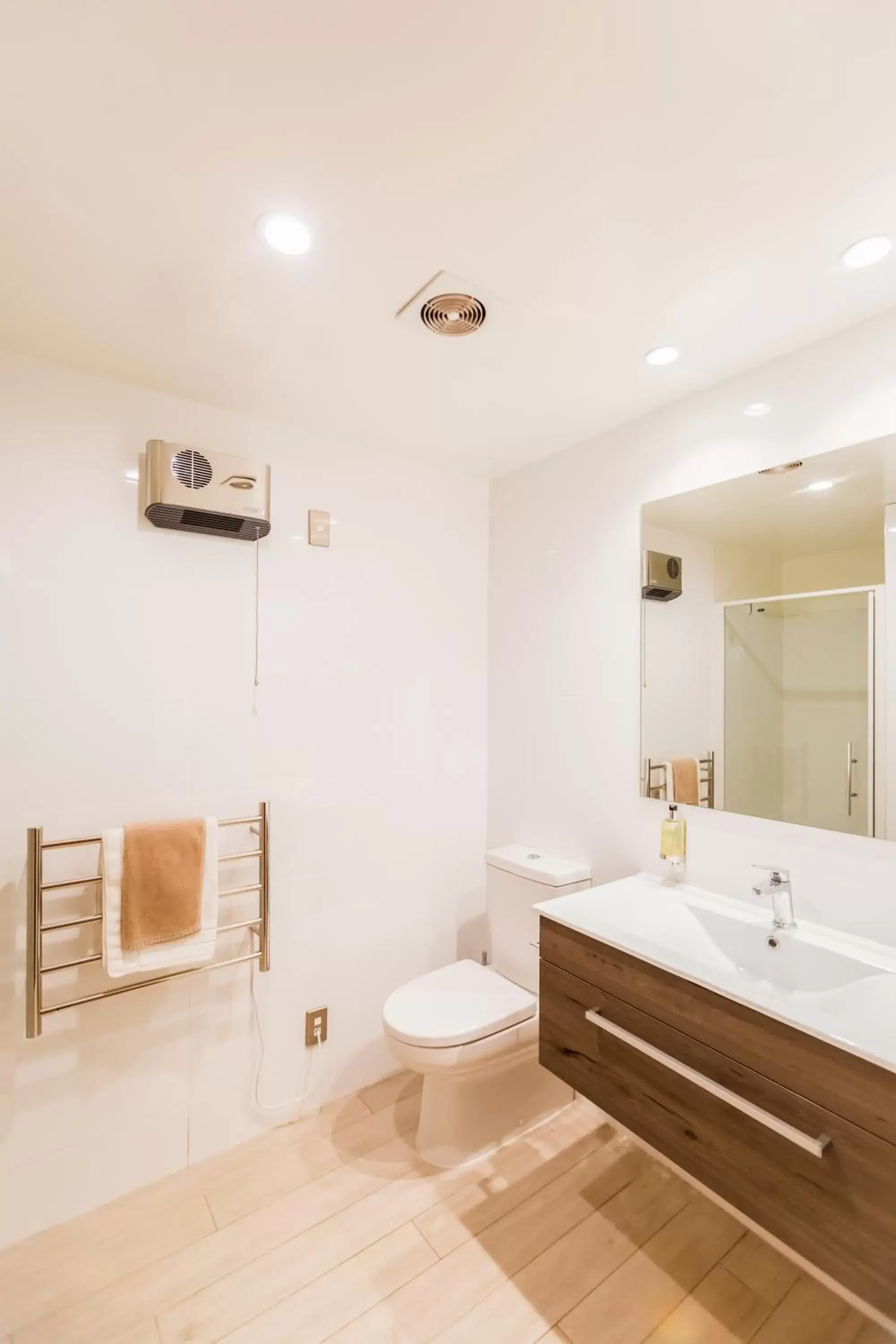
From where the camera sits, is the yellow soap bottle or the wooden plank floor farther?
the yellow soap bottle

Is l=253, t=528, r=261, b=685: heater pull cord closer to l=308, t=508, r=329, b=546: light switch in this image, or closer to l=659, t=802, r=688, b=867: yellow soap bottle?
l=308, t=508, r=329, b=546: light switch

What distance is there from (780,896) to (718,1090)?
1.65 feet

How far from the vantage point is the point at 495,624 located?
8.46ft

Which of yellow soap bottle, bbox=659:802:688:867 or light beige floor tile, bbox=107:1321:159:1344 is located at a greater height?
yellow soap bottle, bbox=659:802:688:867

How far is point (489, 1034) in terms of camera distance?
1.78 m

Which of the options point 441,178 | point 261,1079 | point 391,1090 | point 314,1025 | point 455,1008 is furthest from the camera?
point 391,1090

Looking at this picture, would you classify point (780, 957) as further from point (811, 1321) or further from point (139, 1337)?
point (139, 1337)

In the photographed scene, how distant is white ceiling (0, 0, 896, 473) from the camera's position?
0.84m

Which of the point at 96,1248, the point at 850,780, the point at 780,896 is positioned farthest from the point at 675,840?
the point at 96,1248

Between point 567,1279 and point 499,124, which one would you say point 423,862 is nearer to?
point 567,1279

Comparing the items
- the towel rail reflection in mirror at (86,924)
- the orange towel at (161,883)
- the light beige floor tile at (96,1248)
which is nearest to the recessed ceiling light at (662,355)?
the towel rail reflection in mirror at (86,924)

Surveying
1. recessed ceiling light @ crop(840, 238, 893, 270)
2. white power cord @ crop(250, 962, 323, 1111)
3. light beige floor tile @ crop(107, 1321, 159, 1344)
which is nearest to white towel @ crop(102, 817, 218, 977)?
white power cord @ crop(250, 962, 323, 1111)

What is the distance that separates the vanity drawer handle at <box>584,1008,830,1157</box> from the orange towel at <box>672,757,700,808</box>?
672 mm

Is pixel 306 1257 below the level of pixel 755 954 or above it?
below
